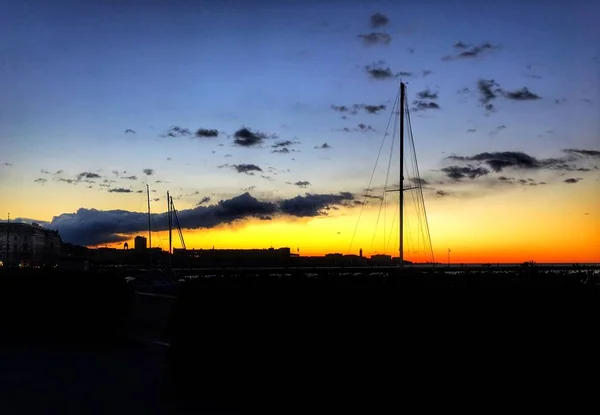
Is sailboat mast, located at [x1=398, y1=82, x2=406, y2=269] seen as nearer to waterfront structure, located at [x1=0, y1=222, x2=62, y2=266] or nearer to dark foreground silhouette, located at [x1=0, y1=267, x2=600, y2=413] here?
dark foreground silhouette, located at [x1=0, y1=267, x2=600, y2=413]

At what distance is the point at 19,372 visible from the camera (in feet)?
37.4

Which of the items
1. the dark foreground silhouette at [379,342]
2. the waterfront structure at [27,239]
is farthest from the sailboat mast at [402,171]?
the waterfront structure at [27,239]

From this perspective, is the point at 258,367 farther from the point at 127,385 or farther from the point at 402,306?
the point at 127,385

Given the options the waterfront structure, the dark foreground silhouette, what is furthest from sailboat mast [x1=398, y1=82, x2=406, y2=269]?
the waterfront structure

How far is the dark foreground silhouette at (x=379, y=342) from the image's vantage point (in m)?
5.72

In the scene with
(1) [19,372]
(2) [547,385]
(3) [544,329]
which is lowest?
(1) [19,372]

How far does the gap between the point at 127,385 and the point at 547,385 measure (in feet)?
21.8

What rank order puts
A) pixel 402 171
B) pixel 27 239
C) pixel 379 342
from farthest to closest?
pixel 27 239
pixel 402 171
pixel 379 342

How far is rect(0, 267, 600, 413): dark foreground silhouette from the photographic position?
5723 mm

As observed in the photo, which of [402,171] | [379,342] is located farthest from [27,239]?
[379,342]

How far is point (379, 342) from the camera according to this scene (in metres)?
6.69

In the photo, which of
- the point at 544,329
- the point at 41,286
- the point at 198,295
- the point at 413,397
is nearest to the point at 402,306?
the point at 413,397

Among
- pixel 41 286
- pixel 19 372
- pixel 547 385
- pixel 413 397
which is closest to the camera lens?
pixel 547 385

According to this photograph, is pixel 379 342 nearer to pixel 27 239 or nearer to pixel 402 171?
pixel 402 171
